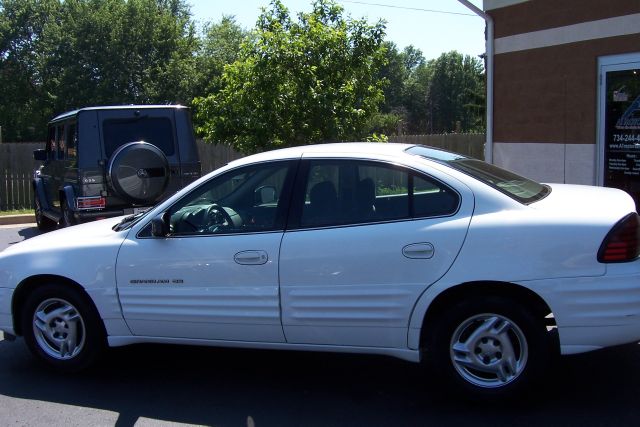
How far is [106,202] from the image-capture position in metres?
8.86

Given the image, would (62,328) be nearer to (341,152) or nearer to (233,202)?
(233,202)

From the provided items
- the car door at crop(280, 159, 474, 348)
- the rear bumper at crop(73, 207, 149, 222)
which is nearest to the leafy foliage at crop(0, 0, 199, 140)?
the rear bumper at crop(73, 207, 149, 222)

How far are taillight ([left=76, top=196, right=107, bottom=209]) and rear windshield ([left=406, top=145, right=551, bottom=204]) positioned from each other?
17.8ft

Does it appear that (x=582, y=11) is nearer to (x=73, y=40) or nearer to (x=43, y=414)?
(x=43, y=414)

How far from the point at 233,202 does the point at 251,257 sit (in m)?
0.53

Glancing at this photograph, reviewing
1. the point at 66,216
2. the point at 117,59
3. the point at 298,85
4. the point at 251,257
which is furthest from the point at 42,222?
the point at 117,59

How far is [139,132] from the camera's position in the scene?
9.10 m

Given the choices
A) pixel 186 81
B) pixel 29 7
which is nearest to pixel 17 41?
pixel 29 7

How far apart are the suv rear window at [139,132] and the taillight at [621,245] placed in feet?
21.9

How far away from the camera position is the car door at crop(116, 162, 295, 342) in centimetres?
428

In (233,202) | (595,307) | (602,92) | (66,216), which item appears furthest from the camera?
(66,216)

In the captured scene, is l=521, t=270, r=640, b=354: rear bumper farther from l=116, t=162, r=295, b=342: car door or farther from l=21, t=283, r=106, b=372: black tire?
l=21, t=283, r=106, b=372: black tire

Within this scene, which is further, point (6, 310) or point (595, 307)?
point (6, 310)

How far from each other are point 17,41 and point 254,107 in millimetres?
33332
